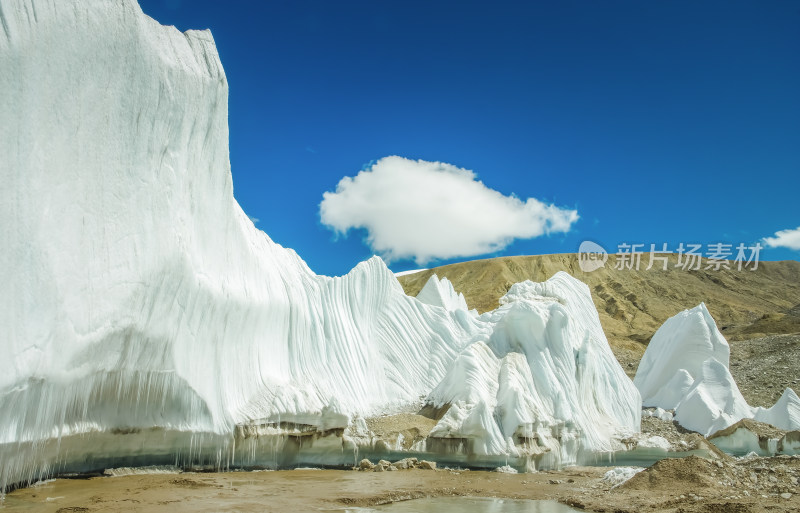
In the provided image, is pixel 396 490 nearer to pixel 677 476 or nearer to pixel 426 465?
pixel 426 465

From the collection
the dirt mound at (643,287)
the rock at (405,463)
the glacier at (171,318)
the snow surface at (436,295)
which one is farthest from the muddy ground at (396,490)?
the dirt mound at (643,287)

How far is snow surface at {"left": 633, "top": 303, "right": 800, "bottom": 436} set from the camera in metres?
19.1

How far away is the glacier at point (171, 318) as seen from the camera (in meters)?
7.30

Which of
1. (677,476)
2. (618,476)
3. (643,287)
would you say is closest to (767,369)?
(618,476)

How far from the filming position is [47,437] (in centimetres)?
773

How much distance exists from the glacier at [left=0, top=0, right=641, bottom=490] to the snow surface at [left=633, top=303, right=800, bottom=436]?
5367 millimetres

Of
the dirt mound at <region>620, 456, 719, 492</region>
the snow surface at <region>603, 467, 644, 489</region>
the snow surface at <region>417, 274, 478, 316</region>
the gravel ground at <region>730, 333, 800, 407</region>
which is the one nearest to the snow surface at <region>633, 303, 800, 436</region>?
the gravel ground at <region>730, 333, 800, 407</region>

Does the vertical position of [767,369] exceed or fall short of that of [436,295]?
it falls short

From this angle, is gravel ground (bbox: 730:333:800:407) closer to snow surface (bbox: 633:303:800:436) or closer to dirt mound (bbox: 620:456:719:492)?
snow surface (bbox: 633:303:800:436)

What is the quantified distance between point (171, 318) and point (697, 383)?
18522mm

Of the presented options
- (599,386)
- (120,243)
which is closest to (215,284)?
(120,243)

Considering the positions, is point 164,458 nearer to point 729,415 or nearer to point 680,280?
point 729,415

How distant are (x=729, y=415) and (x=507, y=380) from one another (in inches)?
394

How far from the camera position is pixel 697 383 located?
69.7 feet
